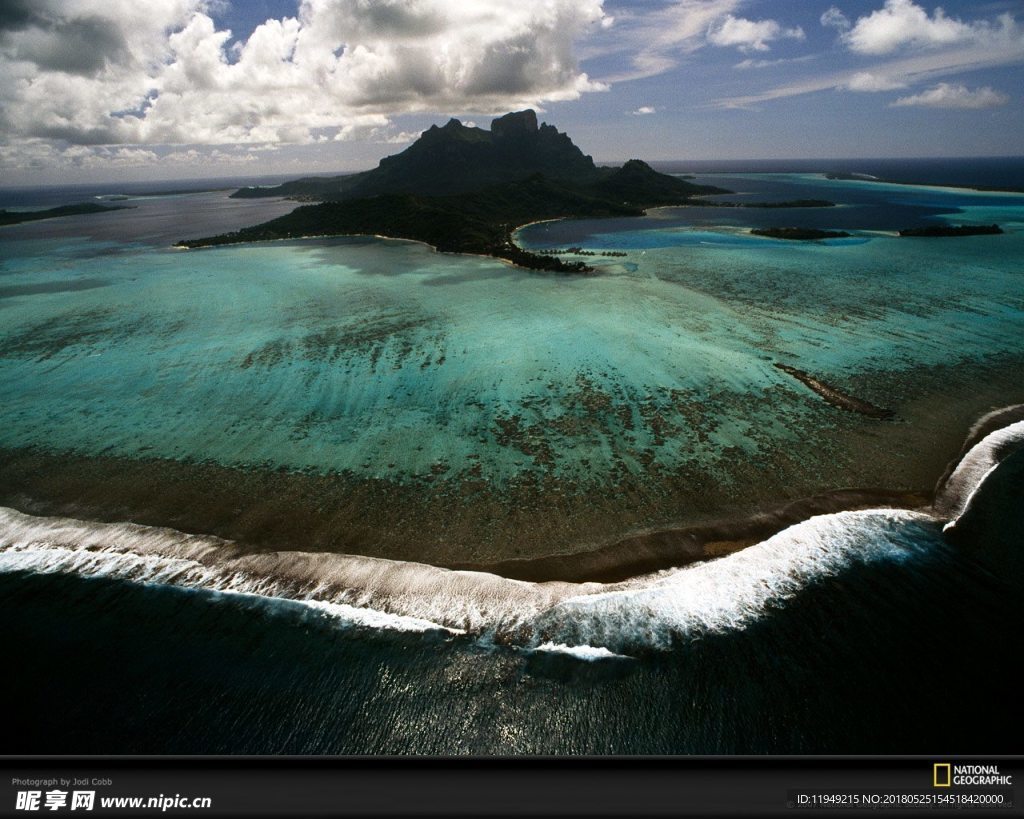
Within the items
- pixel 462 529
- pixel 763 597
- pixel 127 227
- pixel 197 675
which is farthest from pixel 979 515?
pixel 127 227

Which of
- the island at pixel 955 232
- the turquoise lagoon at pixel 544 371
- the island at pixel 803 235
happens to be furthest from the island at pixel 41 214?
the island at pixel 955 232

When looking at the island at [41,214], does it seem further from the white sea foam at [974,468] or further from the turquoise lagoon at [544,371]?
the white sea foam at [974,468]

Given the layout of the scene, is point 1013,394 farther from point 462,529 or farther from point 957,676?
point 462,529

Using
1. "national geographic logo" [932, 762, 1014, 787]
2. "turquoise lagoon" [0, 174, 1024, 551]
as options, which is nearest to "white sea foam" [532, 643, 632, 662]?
"turquoise lagoon" [0, 174, 1024, 551]

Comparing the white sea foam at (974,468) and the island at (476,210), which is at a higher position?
the island at (476,210)

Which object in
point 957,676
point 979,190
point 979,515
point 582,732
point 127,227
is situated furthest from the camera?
point 979,190

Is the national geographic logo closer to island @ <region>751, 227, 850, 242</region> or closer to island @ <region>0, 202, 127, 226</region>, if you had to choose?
island @ <region>751, 227, 850, 242</region>

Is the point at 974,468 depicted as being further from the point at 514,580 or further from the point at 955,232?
the point at 955,232
